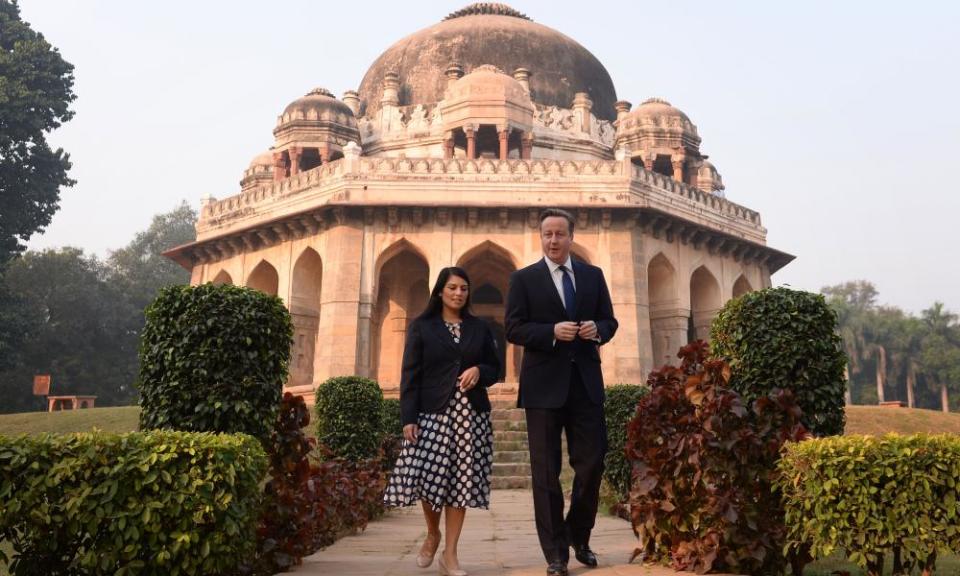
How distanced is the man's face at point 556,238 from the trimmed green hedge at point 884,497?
5.46 feet

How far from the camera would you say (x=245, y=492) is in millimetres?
4293

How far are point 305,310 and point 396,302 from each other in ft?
7.73

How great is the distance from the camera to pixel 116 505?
3.97 metres

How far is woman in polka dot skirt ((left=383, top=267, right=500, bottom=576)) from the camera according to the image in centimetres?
473

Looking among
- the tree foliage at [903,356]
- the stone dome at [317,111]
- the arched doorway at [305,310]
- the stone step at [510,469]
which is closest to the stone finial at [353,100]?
the stone dome at [317,111]

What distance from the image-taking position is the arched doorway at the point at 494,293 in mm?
22125

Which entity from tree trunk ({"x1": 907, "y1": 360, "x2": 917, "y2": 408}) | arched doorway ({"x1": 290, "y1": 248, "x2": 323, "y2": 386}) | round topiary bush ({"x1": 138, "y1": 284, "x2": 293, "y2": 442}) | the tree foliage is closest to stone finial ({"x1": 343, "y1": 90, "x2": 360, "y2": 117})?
arched doorway ({"x1": 290, "y1": 248, "x2": 323, "y2": 386})

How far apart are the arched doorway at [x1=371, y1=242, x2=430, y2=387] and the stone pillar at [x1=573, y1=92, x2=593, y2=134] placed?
22.5 feet

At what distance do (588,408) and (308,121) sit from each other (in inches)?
806

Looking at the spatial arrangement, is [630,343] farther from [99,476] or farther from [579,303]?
[99,476]

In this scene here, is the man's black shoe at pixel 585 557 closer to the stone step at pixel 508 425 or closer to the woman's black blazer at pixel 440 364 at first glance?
the woman's black blazer at pixel 440 364

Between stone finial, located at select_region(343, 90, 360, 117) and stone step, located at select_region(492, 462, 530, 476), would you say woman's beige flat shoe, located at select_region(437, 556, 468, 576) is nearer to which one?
stone step, located at select_region(492, 462, 530, 476)

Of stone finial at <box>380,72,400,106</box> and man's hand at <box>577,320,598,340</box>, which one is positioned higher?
stone finial at <box>380,72,400,106</box>

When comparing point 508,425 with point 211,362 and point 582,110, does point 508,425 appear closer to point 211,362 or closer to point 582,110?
point 211,362
